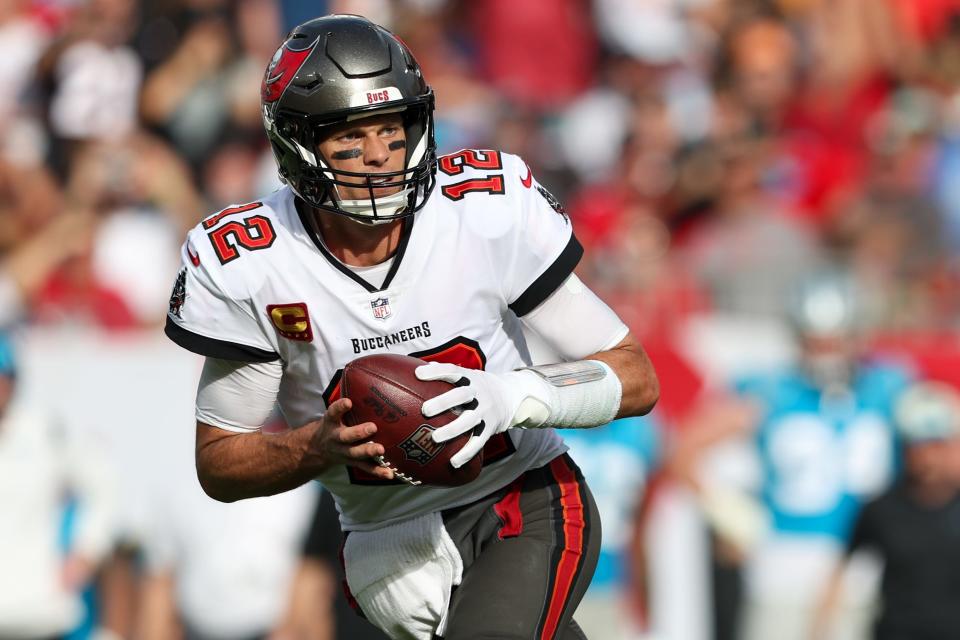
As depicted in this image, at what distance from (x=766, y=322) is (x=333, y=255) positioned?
4.69m

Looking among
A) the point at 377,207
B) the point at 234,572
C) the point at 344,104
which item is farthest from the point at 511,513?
the point at 234,572

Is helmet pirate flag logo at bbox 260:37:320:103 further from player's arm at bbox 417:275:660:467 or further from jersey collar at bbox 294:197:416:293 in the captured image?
player's arm at bbox 417:275:660:467

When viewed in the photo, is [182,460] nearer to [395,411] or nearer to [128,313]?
[128,313]

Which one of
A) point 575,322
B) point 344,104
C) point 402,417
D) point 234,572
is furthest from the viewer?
point 234,572

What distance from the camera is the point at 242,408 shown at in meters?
3.68

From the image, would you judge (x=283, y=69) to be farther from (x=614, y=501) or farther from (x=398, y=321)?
(x=614, y=501)

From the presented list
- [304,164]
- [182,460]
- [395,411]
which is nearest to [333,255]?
[304,164]

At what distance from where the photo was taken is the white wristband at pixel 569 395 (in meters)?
3.44

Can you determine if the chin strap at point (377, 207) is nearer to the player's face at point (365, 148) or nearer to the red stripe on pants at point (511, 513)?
the player's face at point (365, 148)

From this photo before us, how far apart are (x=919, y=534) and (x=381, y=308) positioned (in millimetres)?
4295

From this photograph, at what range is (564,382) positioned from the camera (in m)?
3.54

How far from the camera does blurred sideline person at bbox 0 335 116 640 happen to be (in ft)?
22.9

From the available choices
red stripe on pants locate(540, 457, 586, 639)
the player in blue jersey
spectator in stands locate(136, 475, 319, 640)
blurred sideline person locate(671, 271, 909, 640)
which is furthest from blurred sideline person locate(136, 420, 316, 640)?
red stripe on pants locate(540, 457, 586, 639)

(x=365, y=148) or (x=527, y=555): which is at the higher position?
(x=365, y=148)
